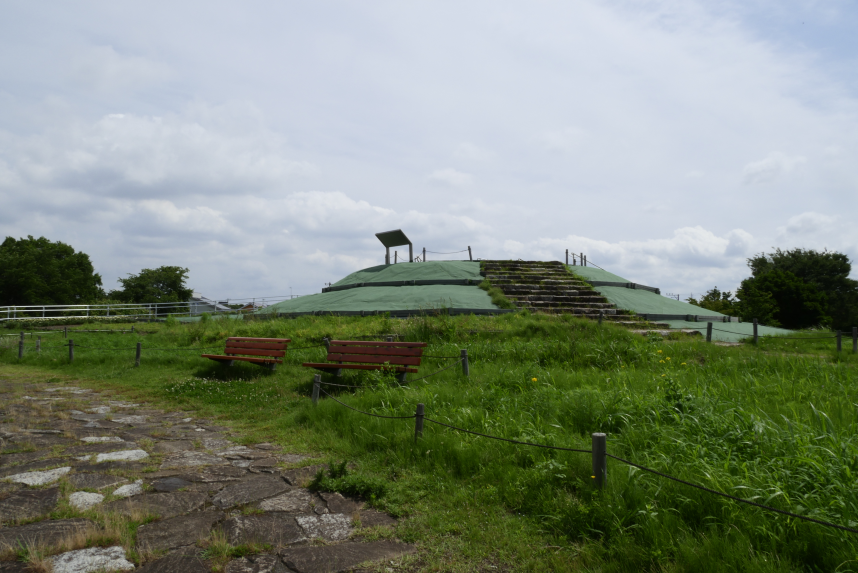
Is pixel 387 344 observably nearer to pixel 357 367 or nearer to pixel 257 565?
pixel 357 367

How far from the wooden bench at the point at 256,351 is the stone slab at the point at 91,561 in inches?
271

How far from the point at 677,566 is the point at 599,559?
438mm

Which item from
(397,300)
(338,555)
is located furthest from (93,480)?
(397,300)

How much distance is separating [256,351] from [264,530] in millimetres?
7280

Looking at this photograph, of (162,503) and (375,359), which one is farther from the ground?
(375,359)

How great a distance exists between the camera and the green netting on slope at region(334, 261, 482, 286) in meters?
21.6

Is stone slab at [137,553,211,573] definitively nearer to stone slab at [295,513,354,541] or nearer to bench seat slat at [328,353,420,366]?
stone slab at [295,513,354,541]

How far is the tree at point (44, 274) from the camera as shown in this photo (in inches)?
1421

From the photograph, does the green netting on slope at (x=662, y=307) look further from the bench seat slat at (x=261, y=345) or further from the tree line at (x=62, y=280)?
the tree line at (x=62, y=280)

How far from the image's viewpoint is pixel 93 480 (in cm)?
453

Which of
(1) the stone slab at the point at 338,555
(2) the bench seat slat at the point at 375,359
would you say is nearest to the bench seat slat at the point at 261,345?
(2) the bench seat slat at the point at 375,359

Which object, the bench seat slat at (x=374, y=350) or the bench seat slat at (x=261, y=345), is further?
the bench seat slat at (x=261, y=345)

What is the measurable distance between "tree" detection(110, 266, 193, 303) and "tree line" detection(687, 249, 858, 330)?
42.8 m

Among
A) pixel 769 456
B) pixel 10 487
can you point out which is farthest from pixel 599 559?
pixel 10 487
